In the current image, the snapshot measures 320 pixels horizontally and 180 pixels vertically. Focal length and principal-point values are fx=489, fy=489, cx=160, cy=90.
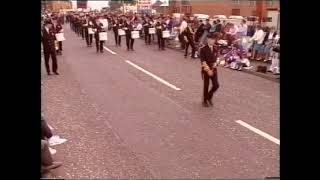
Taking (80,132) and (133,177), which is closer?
(133,177)

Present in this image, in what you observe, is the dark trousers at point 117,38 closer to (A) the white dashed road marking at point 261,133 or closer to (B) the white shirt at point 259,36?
(B) the white shirt at point 259,36

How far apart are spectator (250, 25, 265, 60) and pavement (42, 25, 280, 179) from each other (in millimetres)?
1210

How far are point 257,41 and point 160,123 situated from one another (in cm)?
730

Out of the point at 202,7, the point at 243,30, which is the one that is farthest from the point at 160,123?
the point at 243,30

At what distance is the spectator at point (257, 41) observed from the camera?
1372 cm

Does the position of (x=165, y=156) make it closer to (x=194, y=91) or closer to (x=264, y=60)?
(x=194, y=91)

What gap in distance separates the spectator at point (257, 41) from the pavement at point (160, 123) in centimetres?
121

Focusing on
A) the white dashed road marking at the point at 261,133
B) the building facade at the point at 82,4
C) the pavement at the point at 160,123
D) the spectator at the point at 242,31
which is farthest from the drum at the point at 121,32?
the building facade at the point at 82,4

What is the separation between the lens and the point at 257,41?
1378 cm

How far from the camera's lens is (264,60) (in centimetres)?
1380
